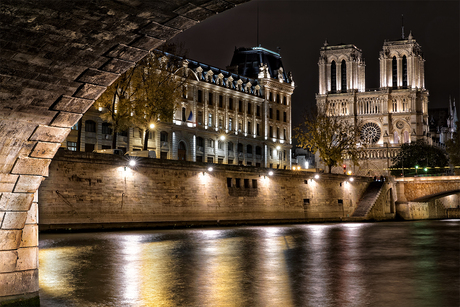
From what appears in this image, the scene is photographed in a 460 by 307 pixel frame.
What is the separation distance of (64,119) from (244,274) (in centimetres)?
824

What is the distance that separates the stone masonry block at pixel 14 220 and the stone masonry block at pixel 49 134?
1.70 m

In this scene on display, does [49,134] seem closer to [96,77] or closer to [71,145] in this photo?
[96,77]

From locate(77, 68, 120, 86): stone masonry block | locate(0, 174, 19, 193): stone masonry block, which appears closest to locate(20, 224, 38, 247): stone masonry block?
locate(0, 174, 19, 193): stone masonry block

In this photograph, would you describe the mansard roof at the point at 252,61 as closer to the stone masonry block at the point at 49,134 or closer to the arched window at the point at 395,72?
the arched window at the point at 395,72

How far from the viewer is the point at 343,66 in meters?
128

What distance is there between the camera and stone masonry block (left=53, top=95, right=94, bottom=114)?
9984mm

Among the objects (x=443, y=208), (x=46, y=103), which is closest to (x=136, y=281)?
(x=46, y=103)

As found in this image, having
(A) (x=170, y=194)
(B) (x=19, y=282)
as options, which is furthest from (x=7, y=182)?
(A) (x=170, y=194)

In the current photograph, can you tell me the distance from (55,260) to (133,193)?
17690 mm

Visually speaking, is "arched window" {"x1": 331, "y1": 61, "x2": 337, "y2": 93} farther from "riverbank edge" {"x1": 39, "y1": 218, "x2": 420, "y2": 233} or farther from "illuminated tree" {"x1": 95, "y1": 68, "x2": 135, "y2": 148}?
"illuminated tree" {"x1": 95, "y1": 68, "x2": 135, "y2": 148}

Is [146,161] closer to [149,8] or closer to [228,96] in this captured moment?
[149,8]

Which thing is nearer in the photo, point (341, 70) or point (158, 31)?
point (158, 31)

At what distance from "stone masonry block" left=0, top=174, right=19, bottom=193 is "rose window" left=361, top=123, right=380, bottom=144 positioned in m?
116

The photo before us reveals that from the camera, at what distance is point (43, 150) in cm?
1087
